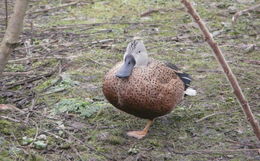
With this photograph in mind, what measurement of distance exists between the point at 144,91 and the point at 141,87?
4 cm

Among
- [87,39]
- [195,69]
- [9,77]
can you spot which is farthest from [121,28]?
[9,77]

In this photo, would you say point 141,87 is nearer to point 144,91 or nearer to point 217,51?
point 144,91

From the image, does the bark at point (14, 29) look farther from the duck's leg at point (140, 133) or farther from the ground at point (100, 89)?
the duck's leg at point (140, 133)

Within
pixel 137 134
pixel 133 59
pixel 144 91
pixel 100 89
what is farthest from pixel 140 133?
pixel 100 89

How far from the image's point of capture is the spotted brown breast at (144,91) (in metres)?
3.49

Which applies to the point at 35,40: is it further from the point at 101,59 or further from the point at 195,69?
the point at 195,69

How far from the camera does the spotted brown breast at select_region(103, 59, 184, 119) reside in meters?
3.49

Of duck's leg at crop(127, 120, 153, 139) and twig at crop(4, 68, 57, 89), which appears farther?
twig at crop(4, 68, 57, 89)

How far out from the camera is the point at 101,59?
544cm

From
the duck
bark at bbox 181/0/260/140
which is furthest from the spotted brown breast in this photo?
bark at bbox 181/0/260/140

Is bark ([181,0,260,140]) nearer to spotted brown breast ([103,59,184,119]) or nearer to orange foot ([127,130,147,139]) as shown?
spotted brown breast ([103,59,184,119])

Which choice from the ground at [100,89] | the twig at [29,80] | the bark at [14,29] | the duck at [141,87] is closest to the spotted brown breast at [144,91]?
the duck at [141,87]

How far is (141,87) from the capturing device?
3496mm

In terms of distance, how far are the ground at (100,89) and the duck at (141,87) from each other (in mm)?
263
